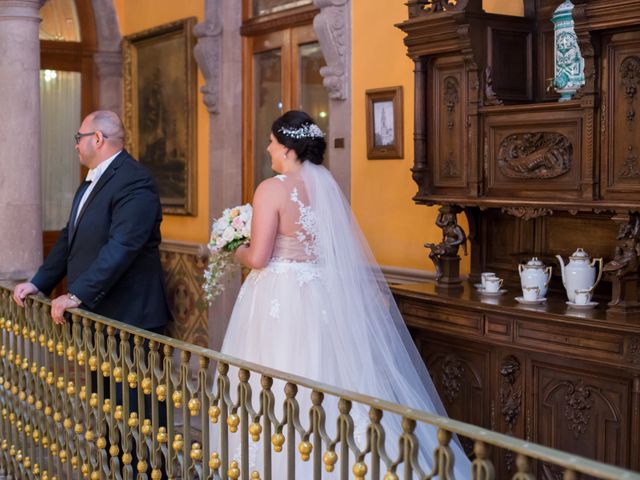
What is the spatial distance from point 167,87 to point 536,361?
5391mm

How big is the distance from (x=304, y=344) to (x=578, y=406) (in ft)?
4.11

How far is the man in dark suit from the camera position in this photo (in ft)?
15.0

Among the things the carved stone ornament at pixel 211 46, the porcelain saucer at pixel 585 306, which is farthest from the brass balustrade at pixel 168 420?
the carved stone ornament at pixel 211 46

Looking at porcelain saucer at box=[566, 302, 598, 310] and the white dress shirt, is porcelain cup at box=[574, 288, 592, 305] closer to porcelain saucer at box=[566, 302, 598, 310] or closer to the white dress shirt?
porcelain saucer at box=[566, 302, 598, 310]

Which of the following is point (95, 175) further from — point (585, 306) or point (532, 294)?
point (585, 306)

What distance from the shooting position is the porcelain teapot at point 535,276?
4.74 m

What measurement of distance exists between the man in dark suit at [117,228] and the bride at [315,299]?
467 millimetres

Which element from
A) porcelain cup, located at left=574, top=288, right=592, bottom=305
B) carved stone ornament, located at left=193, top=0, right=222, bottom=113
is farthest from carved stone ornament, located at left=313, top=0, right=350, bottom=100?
porcelain cup, located at left=574, top=288, right=592, bottom=305

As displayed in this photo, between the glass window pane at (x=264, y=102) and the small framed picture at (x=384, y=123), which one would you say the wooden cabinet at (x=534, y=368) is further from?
the glass window pane at (x=264, y=102)

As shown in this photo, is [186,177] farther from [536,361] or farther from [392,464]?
[392,464]

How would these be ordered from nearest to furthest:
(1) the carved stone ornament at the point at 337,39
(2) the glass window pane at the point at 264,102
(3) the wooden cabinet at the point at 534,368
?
(3) the wooden cabinet at the point at 534,368 → (1) the carved stone ornament at the point at 337,39 → (2) the glass window pane at the point at 264,102

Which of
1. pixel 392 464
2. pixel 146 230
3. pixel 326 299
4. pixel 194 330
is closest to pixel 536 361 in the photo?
pixel 326 299

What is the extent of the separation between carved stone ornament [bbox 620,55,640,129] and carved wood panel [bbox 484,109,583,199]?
276 millimetres

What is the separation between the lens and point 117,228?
4562mm
